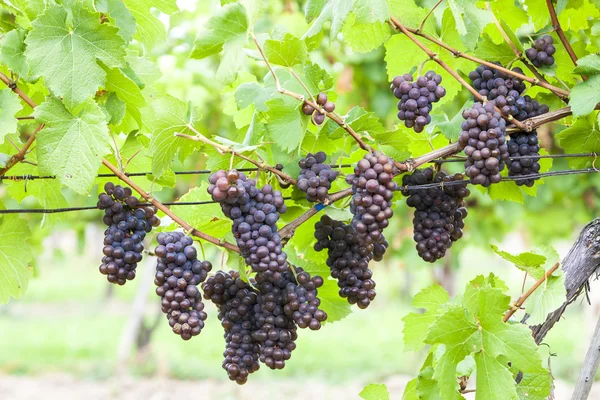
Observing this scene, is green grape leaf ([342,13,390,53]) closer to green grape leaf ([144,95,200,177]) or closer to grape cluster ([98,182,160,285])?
green grape leaf ([144,95,200,177])

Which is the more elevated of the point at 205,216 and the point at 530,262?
the point at 530,262

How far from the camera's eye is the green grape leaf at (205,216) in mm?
1557

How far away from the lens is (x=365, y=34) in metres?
1.65

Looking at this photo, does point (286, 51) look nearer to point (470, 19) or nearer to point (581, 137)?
point (470, 19)

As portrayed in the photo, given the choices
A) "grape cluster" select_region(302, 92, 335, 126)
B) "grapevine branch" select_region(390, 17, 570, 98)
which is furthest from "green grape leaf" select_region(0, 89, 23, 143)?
"grapevine branch" select_region(390, 17, 570, 98)

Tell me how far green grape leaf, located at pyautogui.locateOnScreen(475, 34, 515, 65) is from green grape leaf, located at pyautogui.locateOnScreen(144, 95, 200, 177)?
2.18ft

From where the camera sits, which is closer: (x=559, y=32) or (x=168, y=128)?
(x=168, y=128)

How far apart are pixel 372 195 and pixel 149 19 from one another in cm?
88

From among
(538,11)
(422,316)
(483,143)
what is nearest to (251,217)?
(483,143)

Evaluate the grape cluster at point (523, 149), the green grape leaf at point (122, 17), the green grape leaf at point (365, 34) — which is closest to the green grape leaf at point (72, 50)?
the green grape leaf at point (122, 17)

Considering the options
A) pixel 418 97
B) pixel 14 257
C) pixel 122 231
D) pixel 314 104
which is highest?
pixel 418 97

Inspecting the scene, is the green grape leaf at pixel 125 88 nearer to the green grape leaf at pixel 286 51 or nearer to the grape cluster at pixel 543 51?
the green grape leaf at pixel 286 51

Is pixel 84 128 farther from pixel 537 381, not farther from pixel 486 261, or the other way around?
pixel 486 261

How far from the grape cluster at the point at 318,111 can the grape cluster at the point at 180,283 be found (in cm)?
36
